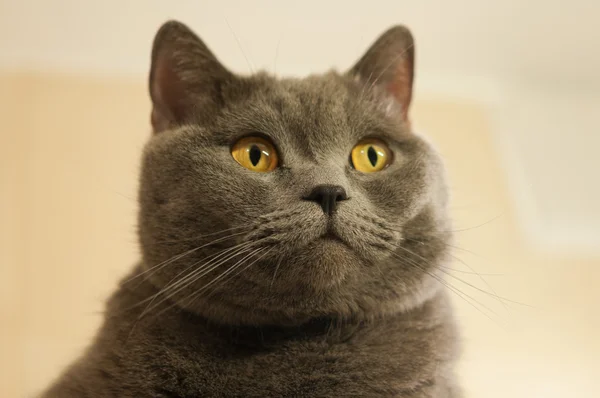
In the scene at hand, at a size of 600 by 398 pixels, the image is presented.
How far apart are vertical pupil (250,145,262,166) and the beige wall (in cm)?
91

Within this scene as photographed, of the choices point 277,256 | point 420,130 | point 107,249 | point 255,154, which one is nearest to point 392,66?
point 255,154

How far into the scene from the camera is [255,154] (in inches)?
34.0

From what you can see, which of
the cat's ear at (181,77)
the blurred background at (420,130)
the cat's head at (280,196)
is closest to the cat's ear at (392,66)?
the cat's head at (280,196)

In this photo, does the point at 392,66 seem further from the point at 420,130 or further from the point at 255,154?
the point at 420,130

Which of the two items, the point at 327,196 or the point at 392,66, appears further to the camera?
the point at 392,66

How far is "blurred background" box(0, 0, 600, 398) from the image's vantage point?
1805mm

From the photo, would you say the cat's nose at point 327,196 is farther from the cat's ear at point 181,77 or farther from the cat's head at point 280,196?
the cat's ear at point 181,77

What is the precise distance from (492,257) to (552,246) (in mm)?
235

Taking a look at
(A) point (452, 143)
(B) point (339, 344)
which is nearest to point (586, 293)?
(A) point (452, 143)

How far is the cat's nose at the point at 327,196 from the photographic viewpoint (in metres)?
0.74

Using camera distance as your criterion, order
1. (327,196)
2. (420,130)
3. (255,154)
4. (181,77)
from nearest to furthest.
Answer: (327,196) < (255,154) < (181,77) < (420,130)

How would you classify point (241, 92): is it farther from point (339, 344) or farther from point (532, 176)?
point (532, 176)

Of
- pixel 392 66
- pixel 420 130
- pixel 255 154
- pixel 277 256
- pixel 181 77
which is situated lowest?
pixel 277 256

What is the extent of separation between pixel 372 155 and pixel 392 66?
Result: 247 millimetres
